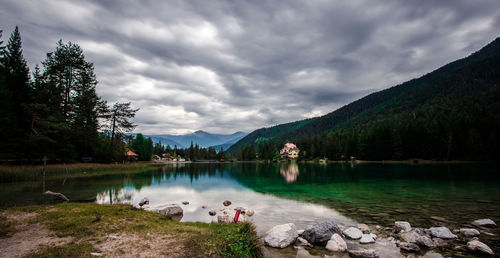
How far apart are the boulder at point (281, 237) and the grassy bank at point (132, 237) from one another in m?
1.88

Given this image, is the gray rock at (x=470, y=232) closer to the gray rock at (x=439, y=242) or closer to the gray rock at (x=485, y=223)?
the gray rock at (x=439, y=242)

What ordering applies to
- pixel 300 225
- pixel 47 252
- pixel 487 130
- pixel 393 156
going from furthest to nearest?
pixel 393 156 < pixel 487 130 < pixel 300 225 < pixel 47 252

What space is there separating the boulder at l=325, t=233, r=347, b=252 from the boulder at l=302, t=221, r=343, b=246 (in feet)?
1.23

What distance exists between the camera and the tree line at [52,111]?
3572cm

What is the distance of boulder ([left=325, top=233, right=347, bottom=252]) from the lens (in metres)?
10.3

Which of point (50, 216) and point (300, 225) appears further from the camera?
point (300, 225)

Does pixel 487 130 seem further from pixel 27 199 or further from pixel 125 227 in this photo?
pixel 27 199

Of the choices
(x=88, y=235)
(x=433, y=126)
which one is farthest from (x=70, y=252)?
(x=433, y=126)

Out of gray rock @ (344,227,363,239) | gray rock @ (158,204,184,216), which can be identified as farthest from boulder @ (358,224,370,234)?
gray rock @ (158,204,184,216)

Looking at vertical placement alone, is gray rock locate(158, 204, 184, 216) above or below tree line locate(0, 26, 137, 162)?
below

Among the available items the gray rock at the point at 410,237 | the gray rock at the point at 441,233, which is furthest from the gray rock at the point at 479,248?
the gray rock at the point at 410,237

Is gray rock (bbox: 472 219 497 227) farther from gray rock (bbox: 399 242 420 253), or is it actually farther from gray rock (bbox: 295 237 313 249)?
gray rock (bbox: 295 237 313 249)

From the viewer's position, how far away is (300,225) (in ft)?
47.5

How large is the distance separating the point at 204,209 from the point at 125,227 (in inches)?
350
